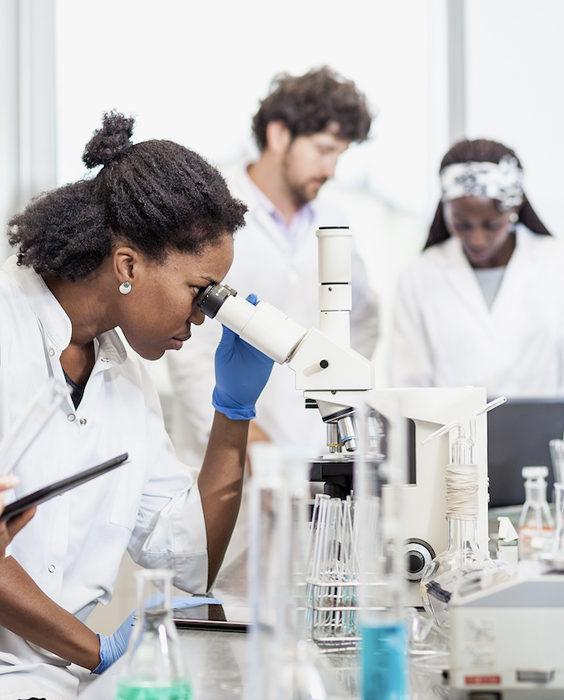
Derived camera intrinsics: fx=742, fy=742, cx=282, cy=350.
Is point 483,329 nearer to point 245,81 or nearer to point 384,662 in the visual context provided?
point 245,81

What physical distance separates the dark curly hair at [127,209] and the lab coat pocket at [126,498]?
0.42 m

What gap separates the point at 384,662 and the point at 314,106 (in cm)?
279

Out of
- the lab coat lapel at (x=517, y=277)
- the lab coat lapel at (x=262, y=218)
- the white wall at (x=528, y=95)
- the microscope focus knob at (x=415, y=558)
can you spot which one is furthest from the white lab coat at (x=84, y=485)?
the white wall at (x=528, y=95)

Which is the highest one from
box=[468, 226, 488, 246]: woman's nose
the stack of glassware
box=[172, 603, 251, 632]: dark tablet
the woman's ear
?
box=[468, 226, 488, 246]: woman's nose

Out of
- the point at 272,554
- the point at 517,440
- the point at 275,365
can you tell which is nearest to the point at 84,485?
the point at 272,554

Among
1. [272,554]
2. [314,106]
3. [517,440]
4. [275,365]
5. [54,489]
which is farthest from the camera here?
[314,106]

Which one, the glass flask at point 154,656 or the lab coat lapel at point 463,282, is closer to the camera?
the glass flask at point 154,656

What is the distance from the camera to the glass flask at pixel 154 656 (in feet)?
2.66

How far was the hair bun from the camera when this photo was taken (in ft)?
4.85

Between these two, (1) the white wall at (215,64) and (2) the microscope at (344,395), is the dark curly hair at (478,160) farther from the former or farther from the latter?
(2) the microscope at (344,395)

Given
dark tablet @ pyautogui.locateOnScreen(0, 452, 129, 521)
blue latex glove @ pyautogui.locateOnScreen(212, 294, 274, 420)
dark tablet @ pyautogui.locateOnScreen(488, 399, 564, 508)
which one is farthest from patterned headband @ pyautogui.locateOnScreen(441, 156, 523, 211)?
dark tablet @ pyautogui.locateOnScreen(0, 452, 129, 521)

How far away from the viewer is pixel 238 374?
5.37ft

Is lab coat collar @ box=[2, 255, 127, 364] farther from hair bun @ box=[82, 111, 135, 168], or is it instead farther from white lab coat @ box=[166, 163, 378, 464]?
white lab coat @ box=[166, 163, 378, 464]

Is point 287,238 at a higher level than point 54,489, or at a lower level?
higher
